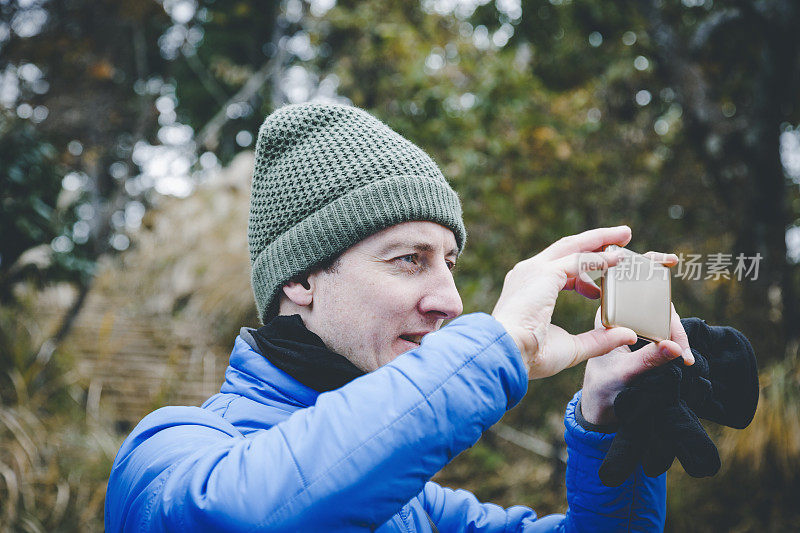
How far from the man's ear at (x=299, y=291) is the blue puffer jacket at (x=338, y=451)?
1.67 feet

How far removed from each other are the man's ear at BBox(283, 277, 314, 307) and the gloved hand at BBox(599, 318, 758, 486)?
0.87 m

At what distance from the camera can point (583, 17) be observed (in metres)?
5.51

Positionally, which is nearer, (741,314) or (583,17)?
(741,314)

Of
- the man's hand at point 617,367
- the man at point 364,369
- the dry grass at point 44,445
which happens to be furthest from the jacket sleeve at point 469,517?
the dry grass at point 44,445

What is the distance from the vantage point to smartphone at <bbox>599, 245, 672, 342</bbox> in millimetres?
1344

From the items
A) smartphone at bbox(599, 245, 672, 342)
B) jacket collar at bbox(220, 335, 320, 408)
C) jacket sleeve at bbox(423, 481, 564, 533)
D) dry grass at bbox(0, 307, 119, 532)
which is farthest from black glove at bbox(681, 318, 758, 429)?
dry grass at bbox(0, 307, 119, 532)

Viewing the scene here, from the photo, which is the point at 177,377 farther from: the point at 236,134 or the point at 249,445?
the point at 236,134

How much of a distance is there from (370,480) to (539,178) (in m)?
4.99

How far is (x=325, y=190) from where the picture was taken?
1.73 metres

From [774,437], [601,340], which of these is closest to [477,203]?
[774,437]

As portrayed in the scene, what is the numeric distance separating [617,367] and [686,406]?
0.18 meters

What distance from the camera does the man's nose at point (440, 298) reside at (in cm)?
157

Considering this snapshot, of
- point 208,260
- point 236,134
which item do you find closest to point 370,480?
point 208,260

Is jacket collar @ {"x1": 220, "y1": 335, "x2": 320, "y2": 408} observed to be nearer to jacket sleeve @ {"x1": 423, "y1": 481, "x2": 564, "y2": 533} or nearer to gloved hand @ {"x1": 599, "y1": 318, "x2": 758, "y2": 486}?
jacket sleeve @ {"x1": 423, "y1": 481, "x2": 564, "y2": 533}
